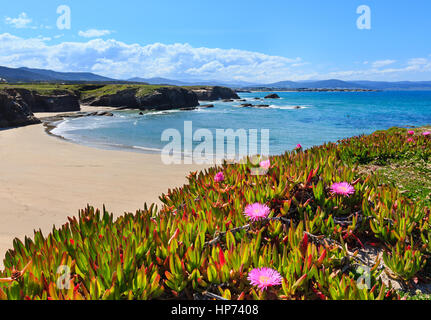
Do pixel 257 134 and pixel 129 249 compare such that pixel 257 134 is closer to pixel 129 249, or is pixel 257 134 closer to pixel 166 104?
pixel 129 249

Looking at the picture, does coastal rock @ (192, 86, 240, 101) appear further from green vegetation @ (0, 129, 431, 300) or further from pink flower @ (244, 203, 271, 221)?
pink flower @ (244, 203, 271, 221)

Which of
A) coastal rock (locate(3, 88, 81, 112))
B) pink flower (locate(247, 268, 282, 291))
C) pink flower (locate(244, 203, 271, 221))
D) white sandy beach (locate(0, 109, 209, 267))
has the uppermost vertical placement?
coastal rock (locate(3, 88, 81, 112))

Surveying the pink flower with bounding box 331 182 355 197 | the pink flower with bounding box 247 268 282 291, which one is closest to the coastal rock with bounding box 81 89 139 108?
the pink flower with bounding box 331 182 355 197

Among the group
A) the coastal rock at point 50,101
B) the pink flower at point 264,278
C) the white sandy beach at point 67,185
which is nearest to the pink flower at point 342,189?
the pink flower at point 264,278

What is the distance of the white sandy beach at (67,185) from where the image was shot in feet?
18.3

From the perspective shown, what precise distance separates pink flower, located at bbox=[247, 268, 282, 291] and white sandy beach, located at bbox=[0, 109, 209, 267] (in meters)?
3.71

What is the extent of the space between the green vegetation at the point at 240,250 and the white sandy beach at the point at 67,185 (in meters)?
2.71

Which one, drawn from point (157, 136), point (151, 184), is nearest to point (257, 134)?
point (157, 136)

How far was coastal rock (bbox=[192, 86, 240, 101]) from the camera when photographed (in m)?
102

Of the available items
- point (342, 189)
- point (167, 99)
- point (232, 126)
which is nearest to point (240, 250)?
point (342, 189)

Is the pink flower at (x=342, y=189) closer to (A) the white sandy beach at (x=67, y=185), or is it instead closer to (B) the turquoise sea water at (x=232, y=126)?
(A) the white sandy beach at (x=67, y=185)

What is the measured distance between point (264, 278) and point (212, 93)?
10562 cm

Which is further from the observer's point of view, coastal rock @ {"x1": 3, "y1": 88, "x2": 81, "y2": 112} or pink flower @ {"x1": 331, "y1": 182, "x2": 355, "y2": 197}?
coastal rock @ {"x1": 3, "y1": 88, "x2": 81, "y2": 112}
